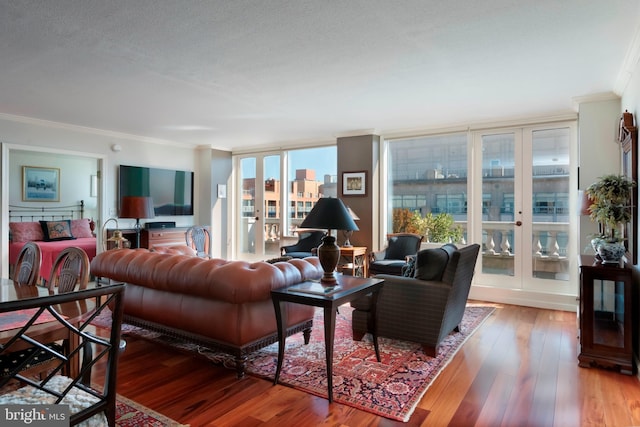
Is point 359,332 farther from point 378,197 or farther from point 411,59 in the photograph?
point 378,197

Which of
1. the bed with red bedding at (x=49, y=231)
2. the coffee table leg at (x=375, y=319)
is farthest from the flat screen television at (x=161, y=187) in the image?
the coffee table leg at (x=375, y=319)

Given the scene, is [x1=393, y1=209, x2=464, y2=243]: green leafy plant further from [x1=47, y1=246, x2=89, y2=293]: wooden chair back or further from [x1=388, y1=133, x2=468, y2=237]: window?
[x1=47, y1=246, x2=89, y2=293]: wooden chair back

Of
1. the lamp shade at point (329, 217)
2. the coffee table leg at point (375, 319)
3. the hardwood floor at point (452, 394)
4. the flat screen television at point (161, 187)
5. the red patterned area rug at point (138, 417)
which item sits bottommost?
the hardwood floor at point (452, 394)

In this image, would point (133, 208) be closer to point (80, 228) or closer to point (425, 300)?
point (80, 228)

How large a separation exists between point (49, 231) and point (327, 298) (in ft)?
18.5

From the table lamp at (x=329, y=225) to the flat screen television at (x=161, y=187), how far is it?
4654mm

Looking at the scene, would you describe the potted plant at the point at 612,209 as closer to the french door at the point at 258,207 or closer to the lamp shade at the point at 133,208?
the lamp shade at the point at 133,208

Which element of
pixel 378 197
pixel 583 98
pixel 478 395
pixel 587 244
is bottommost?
pixel 478 395

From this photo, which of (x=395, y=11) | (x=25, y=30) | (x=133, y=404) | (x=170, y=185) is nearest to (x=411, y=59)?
(x=395, y=11)

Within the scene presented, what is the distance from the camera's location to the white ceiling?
2395mm

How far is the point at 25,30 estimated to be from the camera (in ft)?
8.69

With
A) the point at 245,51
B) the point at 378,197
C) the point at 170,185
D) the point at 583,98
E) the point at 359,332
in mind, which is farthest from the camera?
the point at 170,185

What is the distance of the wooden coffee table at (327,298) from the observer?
93.5 inches

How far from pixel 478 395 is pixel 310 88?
296 cm
